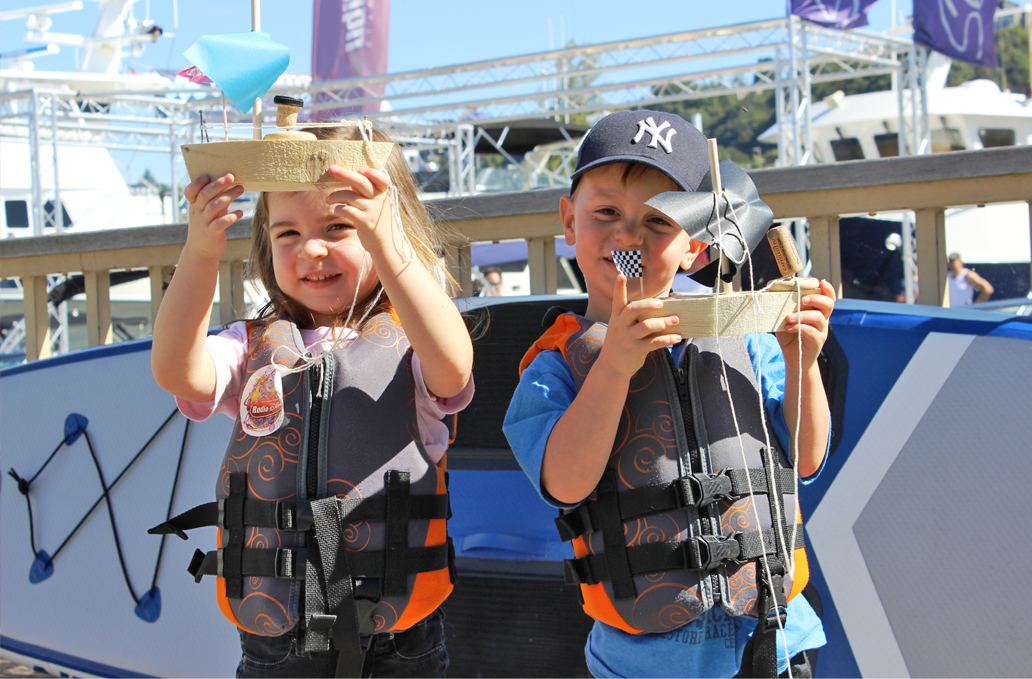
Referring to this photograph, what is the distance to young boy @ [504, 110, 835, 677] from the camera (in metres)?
1.42

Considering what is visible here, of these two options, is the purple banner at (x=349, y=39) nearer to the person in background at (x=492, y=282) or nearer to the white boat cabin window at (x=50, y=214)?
the person in background at (x=492, y=282)

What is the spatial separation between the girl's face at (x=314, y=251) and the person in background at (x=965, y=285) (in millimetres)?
6526

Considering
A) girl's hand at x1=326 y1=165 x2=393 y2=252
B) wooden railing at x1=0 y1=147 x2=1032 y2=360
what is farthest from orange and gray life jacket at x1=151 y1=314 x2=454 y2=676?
wooden railing at x1=0 y1=147 x2=1032 y2=360

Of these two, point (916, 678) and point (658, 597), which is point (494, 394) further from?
point (916, 678)

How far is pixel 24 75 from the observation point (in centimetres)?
1332

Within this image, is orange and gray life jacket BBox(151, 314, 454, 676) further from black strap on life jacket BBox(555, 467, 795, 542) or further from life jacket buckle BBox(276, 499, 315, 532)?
black strap on life jacket BBox(555, 467, 795, 542)

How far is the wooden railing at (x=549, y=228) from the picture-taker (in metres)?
2.29

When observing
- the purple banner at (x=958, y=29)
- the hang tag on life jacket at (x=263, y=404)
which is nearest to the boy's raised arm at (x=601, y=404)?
the hang tag on life jacket at (x=263, y=404)

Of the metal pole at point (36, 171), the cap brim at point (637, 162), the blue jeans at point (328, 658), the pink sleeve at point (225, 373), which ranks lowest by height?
the blue jeans at point (328, 658)

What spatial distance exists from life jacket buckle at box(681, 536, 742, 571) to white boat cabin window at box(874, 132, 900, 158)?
13.7m

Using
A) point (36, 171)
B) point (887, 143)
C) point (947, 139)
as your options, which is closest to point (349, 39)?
point (36, 171)

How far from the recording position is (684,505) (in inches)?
56.1

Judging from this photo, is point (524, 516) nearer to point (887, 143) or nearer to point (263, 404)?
point (263, 404)

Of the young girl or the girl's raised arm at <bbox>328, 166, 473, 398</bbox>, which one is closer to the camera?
the girl's raised arm at <bbox>328, 166, 473, 398</bbox>
